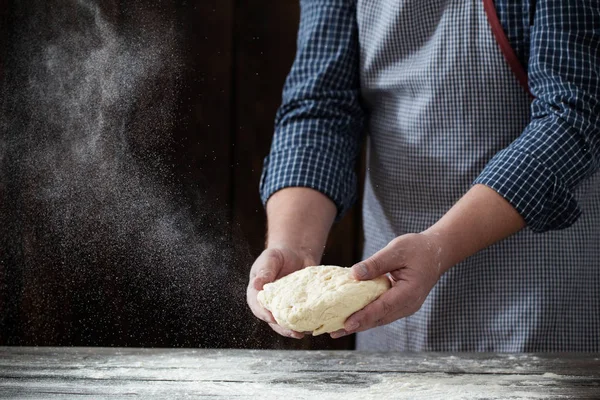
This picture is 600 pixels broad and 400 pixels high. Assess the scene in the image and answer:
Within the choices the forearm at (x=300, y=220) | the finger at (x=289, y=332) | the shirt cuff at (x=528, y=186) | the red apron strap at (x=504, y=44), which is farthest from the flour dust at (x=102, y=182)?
the red apron strap at (x=504, y=44)

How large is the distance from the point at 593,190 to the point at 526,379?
543 millimetres

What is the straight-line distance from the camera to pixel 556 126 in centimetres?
126

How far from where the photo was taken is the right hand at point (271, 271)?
1.15 metres

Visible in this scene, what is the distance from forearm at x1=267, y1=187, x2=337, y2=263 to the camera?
134 cm

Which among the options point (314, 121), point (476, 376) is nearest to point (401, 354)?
point (476, 376)

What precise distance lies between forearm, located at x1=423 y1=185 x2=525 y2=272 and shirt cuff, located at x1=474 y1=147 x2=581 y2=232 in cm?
2

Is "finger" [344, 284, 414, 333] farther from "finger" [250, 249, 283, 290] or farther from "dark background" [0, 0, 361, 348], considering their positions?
"dark background" [0, 0, 361, 348]

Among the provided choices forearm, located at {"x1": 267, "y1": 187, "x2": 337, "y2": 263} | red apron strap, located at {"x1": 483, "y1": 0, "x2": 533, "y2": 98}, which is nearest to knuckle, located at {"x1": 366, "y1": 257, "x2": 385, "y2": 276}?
forearm, located at {"x1": 267, "y1": 187, "x2": 337, "y2": 263}

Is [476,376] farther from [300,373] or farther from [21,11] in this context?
[21,11]

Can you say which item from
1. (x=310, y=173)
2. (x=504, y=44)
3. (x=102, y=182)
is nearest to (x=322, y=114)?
(x=310, y=173)

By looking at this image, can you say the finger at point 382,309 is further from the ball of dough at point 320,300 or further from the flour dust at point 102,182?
the flour dust at point 102,182

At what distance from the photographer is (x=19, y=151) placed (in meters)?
1.66

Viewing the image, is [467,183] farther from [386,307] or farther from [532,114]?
[386,307]

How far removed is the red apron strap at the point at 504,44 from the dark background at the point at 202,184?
2.36ft
